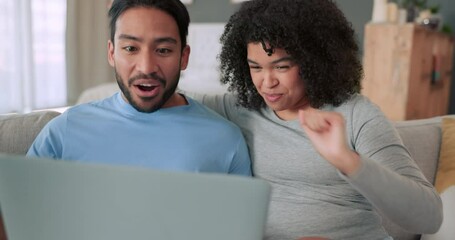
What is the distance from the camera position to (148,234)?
2.02 ft

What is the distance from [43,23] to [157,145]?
454 centimetres

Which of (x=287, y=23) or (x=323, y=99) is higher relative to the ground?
(x=287, y=23)

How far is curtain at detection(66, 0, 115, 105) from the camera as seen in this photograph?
217 inches

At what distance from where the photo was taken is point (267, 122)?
4.17ft

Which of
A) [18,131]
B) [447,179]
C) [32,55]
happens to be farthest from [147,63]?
[32,55]

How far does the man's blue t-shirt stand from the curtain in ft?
14.8

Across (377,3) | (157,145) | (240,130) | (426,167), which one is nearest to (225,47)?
(240,130)

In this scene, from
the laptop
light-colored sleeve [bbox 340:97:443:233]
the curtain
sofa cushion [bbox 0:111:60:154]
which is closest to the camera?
the laptop

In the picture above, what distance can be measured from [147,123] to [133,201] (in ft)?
2.04

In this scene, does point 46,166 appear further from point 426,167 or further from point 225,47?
point 426,167

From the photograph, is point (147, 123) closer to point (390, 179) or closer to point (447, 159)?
→ point (390, 179)

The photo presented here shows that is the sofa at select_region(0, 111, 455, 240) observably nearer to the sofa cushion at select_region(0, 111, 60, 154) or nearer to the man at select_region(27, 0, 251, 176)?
the sofa cushion at select_region(0, 111, 60, 154)

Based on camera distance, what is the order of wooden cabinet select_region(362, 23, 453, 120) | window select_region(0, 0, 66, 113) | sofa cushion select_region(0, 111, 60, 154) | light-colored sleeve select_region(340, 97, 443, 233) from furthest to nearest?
window select_region(0, 0, 66, 113) → wooden cabinet select_region(362, 23, 453, 120) → sofa cushion select_region(0, 111, 60, 154) → light-colored sleeve select_region(340, 97, 443, 233)

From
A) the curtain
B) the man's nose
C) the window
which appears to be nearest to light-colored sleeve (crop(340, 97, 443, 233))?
the man's nose
